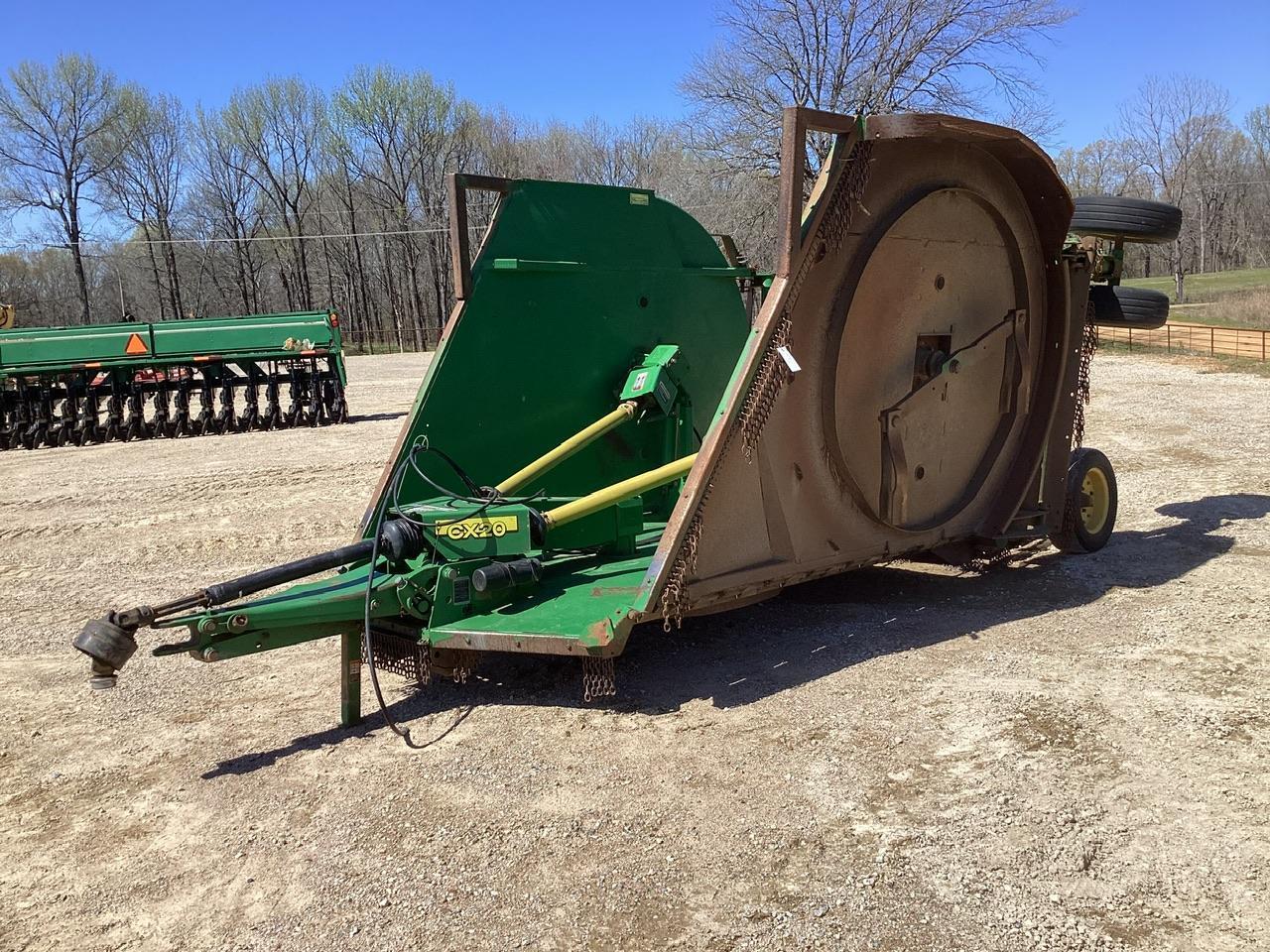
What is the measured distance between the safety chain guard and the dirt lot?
551mm

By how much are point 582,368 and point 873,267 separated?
5.64 ft

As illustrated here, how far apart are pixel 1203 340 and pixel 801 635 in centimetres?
2236

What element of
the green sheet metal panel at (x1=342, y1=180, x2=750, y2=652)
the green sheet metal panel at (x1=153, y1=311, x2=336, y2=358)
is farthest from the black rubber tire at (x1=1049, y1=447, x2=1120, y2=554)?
the green sheet metal panel at (x1=153, y1=311, x2=336, y2=358)

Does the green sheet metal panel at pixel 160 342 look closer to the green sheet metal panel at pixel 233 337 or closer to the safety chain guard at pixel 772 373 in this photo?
the green sheet metal panel at pixel 233 337

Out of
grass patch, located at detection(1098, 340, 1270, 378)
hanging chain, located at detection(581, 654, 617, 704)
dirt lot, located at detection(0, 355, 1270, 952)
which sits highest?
grass patch, located at detection(1098, 340, 1270, 378)

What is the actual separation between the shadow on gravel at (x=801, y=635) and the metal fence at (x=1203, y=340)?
48.3ft

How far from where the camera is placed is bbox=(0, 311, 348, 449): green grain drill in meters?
16.5

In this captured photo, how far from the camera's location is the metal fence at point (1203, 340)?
2047cm

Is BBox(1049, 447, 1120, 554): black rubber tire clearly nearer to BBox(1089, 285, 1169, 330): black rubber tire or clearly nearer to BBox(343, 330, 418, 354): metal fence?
BBox(1089, 285, 1169, 330): black rubber tire

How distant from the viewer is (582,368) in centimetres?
558

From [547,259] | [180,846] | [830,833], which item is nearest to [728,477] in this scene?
[830,833]

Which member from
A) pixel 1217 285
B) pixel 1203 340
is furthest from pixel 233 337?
pixel 1217 285

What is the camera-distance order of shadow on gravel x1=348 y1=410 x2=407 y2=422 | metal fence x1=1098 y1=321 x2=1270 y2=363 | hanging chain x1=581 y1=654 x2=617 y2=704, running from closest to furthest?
hanging chain x1=581 y1=654 x2=617 y2=704, shadow on gravel x1=348 y1=410 x2=407 y2=422, metal fence x1=1098 y1=321 x2=1270 y2=363

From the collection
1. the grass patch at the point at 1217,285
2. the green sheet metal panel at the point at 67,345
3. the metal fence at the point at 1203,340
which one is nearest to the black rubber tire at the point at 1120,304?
the metal fence at the point at 1203,340
